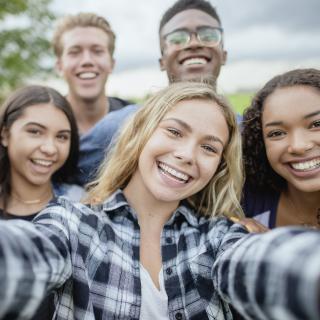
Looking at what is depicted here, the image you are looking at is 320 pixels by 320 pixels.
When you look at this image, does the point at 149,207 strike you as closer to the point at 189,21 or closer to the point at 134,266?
the point at 134,266

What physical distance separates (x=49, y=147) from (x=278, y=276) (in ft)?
7.18

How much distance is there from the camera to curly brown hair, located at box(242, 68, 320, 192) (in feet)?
8.20

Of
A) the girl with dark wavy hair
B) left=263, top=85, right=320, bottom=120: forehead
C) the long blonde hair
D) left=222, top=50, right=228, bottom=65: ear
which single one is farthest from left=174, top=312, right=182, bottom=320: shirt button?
left=222, top=50, right=228, bottom=65: ear

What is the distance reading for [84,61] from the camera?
4.46m

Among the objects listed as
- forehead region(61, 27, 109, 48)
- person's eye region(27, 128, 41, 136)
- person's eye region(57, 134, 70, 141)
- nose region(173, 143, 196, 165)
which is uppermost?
forehead region(61, 27, 109, 48)

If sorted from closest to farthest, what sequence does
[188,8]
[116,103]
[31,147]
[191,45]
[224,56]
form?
[31,147]
[191,45]
[188,8]
[224,56]
[116,103]

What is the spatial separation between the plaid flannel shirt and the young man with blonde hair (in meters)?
2.48

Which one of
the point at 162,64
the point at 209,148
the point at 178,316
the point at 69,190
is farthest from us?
the point at 162,64

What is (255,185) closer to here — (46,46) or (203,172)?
(203,172)

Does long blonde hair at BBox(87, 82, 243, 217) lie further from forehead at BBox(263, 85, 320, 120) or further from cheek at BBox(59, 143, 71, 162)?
cheek at BBox(59, 143, 71, 162)

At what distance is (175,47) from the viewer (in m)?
3.93

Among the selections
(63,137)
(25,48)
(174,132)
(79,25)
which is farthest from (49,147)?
(25,48)

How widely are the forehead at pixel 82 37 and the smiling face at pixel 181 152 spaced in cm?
262

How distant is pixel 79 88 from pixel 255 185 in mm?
2355
